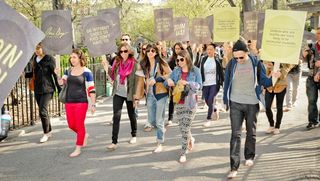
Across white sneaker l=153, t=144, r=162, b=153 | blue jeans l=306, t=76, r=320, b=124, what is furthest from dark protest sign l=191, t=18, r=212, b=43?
white sneaker l=153, t=144, r=162, b=153

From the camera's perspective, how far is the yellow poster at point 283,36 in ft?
19.7

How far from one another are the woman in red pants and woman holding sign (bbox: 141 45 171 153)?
1.07 m

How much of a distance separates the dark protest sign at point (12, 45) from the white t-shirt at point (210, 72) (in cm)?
652

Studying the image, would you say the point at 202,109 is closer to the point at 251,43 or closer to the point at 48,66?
the point at 251,43

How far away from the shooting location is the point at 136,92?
7.61m

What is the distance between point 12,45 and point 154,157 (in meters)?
4.23

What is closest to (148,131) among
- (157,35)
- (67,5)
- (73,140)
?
(73,140)

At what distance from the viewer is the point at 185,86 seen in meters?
6.69

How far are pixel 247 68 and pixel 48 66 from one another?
13.3 feet

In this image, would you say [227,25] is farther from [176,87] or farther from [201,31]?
[201,31]

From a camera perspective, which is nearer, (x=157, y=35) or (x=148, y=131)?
(x=148, y=131)

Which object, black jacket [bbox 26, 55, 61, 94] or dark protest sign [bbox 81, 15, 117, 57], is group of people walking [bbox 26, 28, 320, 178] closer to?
black jacket [bbox 26, 55, 61, 94]

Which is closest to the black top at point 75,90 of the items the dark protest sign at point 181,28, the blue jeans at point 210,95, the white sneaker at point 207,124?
the white sneaker at point 207,124

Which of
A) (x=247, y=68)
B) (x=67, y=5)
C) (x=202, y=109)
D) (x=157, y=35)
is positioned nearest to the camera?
(x=247, y=68)
